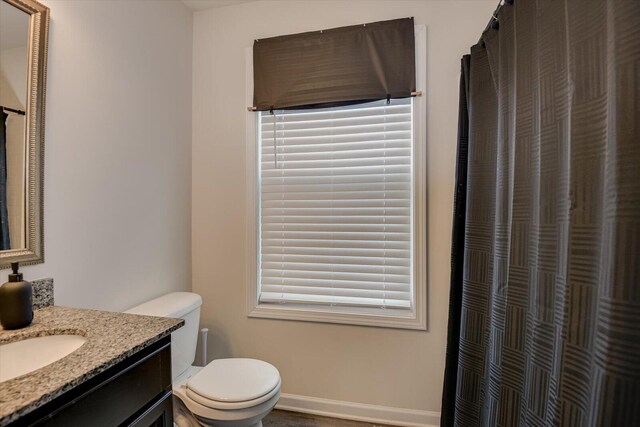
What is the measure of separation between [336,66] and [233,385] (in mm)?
1777

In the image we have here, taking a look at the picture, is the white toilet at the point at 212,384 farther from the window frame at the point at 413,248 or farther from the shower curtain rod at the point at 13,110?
the shower curtain rod at the point at 13,110

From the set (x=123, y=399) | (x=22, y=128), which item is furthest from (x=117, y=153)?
(x=123, y=399)

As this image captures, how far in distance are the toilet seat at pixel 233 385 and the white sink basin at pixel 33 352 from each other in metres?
0.58

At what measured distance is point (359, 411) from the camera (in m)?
1.81

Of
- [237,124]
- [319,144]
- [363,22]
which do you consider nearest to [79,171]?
[237,124]

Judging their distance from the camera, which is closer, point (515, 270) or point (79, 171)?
point (515, 270)

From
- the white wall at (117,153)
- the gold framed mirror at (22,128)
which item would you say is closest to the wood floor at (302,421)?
the white wall at (117,153)

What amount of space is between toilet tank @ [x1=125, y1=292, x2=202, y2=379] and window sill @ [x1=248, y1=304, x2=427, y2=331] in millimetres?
394

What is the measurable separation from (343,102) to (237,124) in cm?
71

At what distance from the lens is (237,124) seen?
1.97 m

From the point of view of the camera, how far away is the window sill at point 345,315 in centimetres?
173

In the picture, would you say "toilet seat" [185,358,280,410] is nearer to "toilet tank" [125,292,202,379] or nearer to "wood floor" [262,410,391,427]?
"toilet tank" [125,292,202,379]

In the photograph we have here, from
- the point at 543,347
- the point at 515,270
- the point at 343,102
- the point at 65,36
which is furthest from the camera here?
the point at 343,102

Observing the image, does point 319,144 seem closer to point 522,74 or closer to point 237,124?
point 237,124
